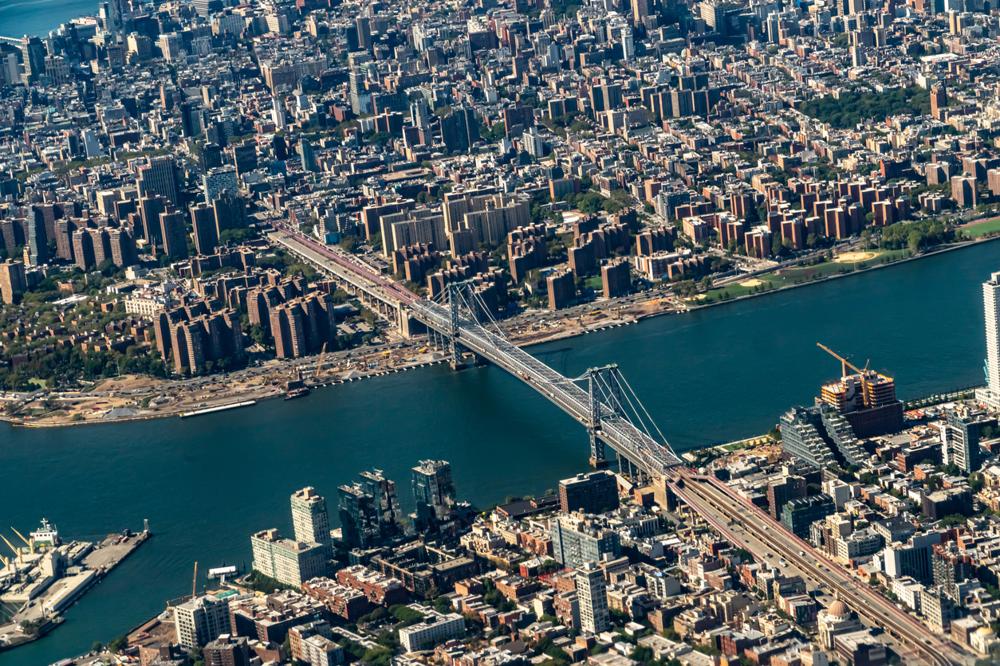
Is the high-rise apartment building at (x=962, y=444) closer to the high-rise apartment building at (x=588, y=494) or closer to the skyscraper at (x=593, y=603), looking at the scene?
the high-rise apartment building at (x=588, y=494)

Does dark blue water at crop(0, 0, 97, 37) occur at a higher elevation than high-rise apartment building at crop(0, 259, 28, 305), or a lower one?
higher

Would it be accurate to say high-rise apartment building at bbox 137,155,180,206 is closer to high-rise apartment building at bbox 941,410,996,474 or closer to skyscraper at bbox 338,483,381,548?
skyscraper at bbox 338,483,381,548

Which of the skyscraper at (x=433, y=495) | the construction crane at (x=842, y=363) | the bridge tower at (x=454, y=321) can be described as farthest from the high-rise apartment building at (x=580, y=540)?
the bridge tower at (x=454, y=321)

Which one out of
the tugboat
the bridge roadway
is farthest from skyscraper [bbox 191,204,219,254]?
the tugboat

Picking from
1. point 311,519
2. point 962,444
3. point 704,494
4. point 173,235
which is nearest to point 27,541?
point 311,519

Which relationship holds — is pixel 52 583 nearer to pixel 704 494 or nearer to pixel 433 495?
pixel 433 495

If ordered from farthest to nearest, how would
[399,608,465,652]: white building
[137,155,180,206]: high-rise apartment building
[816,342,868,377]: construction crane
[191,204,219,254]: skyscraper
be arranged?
[137,155,180,206]: high-rise apartment building
[191,204,219,254]: skyscraper
[816,342,868,377]: construction crane
[399,608,465,652]: white building

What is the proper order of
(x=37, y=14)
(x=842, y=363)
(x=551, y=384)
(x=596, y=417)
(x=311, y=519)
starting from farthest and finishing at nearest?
(x=37, y=14) → (x=551, y=384) → (x=842, y=363) → (x=596, y=417) → (x=311, y=519)
